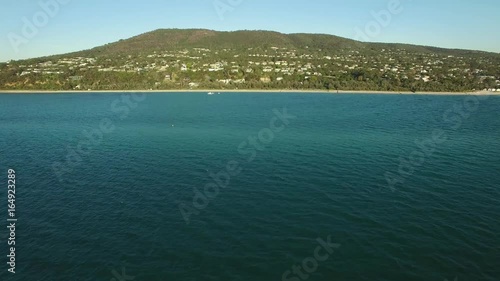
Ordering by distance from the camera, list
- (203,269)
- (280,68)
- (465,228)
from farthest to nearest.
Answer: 1. (280,68)
2. (465,228)
3. (203,269)

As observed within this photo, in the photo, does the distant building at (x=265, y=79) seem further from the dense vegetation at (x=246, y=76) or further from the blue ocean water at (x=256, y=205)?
the blue ocean water at (x=256, y=205)

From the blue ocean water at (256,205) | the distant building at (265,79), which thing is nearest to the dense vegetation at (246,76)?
the distant building at (265,79)

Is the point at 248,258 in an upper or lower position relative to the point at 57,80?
lower

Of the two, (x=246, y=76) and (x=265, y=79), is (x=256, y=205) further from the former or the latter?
(x=246, y=76)

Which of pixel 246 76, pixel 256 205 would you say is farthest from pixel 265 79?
pixel 256 205

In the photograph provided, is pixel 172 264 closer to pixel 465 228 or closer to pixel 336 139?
pixel 465 228

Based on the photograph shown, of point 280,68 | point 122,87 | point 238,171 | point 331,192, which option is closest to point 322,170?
point 331,192

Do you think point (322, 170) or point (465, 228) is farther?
point (322, 170)

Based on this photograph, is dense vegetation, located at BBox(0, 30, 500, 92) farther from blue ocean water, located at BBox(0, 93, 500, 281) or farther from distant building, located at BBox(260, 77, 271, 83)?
blue ocean water, located at BBox(0, 93, 500, 281)
